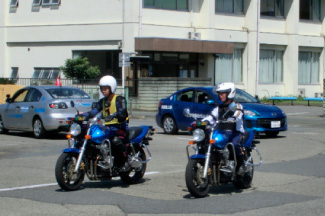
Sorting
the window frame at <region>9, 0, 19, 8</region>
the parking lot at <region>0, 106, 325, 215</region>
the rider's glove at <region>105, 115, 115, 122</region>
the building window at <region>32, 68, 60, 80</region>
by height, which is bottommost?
the parking lot at <region>0, 106, 325, 215</region>

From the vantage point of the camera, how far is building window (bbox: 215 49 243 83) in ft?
128

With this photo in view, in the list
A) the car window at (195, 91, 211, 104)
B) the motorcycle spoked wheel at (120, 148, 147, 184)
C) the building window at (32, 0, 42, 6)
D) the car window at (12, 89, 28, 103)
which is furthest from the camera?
the building window at (32, 0, 42, 6)

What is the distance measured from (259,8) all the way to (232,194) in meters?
31.2

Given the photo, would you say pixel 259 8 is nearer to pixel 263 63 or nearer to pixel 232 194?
pixel 263 63

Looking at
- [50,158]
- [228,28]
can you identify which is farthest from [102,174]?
[228,28]

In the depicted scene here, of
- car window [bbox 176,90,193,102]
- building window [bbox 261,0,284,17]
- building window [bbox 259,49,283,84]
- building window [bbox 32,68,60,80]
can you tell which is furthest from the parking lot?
building window [bbox 261,0,284,17]

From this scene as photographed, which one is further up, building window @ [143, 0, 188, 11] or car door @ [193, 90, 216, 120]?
building window @ [143, 0, 188, 11]

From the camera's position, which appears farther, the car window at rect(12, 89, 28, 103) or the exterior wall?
the exterior wall

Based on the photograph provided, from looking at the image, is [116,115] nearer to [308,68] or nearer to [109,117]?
[109,117]

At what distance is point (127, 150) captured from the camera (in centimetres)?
1017

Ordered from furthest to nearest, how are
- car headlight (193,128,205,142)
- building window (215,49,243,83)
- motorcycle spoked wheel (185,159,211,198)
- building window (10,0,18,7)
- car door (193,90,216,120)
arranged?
building window (215,49,243,83), building window (10,0,18,7), car door (193,90,216,120), car headlight (193,128,205,142), motorcycle spoked wheel (185,159,211,198)

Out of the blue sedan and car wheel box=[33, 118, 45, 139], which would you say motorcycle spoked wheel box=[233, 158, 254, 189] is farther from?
car wheel box=[33, 118, 45, 139]

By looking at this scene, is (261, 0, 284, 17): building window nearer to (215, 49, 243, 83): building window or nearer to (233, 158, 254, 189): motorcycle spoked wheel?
(215, 49, 243, 83): building window

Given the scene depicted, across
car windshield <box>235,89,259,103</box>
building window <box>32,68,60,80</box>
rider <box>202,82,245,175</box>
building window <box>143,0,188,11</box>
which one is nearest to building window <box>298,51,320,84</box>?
building window <box>143,0,188,11</box>
